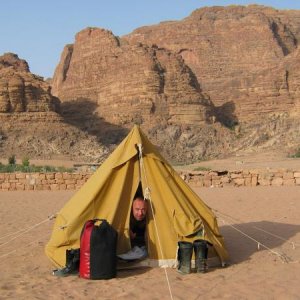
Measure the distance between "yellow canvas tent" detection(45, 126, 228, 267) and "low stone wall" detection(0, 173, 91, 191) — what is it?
12.6 meters

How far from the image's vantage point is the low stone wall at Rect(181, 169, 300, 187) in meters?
20.2

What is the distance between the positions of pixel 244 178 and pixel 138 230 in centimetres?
1359

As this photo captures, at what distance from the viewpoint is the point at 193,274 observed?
679cm

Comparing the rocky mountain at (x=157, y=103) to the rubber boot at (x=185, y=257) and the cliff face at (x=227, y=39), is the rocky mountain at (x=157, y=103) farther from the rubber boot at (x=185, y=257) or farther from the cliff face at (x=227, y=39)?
the rubber boot at (x=185, y=257)

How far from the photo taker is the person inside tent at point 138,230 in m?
7.08

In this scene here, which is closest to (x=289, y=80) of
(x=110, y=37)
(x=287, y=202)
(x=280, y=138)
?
(x=280, y=138)

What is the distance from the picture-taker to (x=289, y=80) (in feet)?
222

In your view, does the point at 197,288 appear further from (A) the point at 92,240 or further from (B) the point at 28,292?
(B) the point at 28,292

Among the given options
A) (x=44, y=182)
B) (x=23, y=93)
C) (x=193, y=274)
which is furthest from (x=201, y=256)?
(x=23, y=93)

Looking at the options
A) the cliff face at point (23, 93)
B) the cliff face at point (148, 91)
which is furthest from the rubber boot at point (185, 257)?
the cliff face at point (148, 91)

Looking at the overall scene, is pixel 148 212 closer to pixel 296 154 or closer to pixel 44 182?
pixel 44 182

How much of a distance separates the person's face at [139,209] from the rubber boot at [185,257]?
69 cm

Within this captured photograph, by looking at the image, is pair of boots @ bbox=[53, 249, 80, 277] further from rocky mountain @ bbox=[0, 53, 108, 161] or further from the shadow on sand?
rocky mountain @ bbox=[0, 53, 108, 161]

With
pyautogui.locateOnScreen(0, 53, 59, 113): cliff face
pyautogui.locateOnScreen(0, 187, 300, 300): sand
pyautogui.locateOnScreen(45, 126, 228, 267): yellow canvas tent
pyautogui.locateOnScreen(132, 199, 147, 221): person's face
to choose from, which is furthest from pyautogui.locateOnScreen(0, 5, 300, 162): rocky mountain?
pyautogui.locateOnScreen(132, 199, 147, 221): person's face
